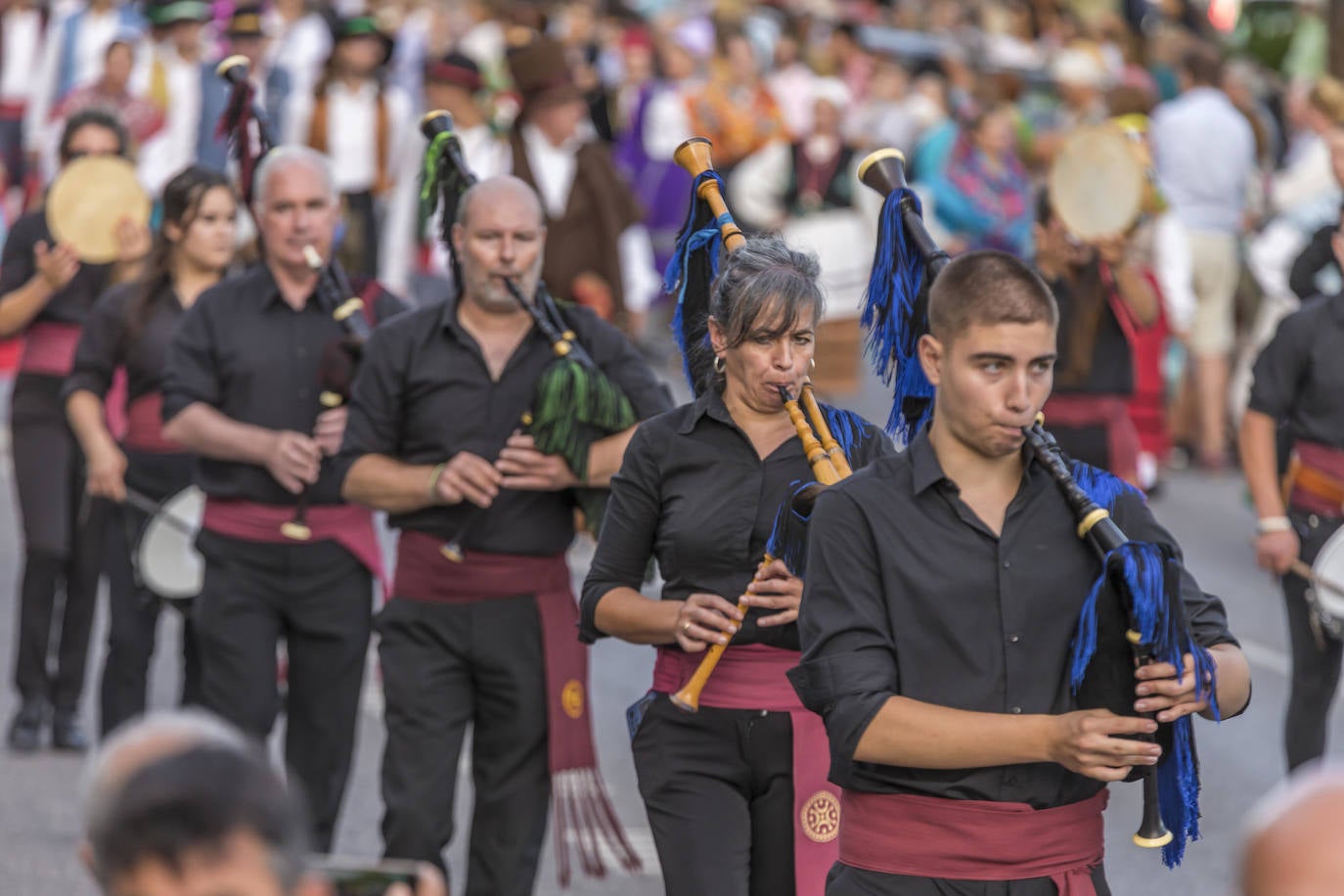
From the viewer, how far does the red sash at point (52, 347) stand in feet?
30.1

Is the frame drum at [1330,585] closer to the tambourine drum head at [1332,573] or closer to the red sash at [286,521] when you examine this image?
the tambourine drum head at [1332,573]

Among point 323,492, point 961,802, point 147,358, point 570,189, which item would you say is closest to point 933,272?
point 961,802

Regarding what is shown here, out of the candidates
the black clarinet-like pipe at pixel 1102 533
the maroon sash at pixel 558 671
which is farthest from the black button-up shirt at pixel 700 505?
the black clarinet-like pipe at pixel 1102 533

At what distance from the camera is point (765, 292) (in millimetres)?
5203

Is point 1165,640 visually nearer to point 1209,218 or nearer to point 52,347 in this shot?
point 52,347

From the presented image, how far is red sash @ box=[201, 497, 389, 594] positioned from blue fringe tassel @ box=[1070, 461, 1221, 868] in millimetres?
3603

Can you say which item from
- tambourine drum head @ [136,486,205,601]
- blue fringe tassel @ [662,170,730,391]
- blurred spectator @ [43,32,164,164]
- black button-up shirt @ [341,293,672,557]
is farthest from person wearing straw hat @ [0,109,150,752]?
blurred spectator @ [43,32,164,164]

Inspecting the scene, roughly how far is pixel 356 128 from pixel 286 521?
7567mm

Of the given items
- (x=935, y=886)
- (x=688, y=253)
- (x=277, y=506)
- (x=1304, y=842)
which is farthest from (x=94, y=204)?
(x=1304, y=842)

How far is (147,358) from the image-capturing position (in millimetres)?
8070

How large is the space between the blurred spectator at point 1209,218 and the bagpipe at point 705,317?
9541 millimetres

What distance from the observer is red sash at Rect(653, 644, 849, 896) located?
5.21m

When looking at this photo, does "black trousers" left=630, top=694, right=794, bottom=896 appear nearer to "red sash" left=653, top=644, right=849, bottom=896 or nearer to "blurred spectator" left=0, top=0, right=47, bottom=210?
"red sash" left=653, top=644, right=849, bottom=896

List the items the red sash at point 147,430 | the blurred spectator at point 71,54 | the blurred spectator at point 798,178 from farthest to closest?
the blurred spectator at point 798,178, the blurred spectator at point 71,54, the red sash at point 147,430
